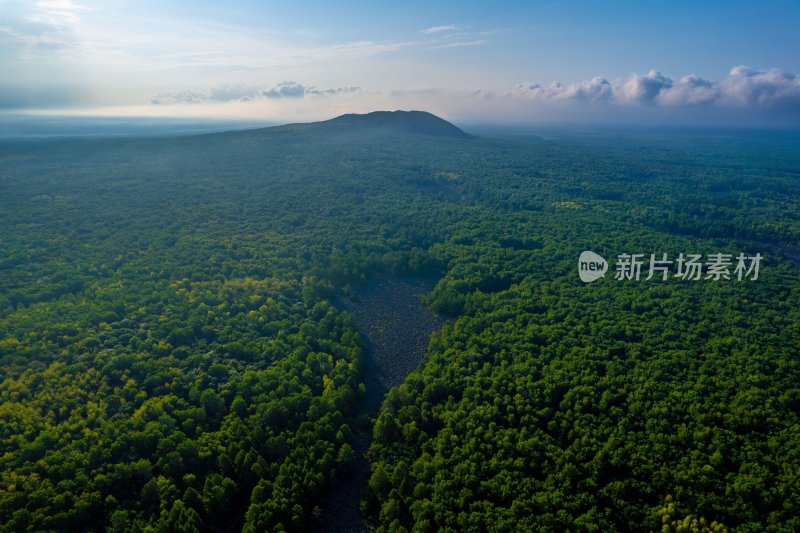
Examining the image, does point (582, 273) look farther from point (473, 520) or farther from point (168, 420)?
point (168, 420)

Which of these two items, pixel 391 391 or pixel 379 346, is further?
pixel 379 346

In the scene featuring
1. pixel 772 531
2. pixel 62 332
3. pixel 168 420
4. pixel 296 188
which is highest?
pixel 296 188

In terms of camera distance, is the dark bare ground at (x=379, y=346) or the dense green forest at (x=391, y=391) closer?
the dense green forest at (x=391, y=391)

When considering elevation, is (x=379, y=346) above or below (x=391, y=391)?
below

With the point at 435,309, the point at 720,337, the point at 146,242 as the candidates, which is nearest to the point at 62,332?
the point at 146,242

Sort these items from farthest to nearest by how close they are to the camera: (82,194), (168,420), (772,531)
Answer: (82,194)
(168,420)
(772,531)
